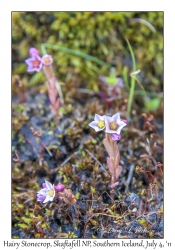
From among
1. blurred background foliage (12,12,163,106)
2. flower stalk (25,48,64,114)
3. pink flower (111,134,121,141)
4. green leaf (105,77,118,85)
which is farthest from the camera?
blurred background foliage (12,12,163,106)

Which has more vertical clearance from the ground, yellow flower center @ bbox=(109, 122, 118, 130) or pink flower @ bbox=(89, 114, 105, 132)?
pink flower @ bbox=(89, 114, 105, 132)

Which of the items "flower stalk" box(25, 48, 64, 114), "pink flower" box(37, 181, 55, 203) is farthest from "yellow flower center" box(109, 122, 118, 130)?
"flower stalk" box(25, 48, 64, 114)

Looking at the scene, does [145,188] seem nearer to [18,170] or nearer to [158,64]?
[18,170]

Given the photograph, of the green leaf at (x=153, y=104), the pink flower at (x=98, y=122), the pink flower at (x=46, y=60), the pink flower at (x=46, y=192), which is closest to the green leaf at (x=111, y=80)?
the green leaf at (x=153, y=104)

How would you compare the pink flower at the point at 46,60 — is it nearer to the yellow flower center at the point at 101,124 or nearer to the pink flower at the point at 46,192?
the yellow flower center at the point at 101,124

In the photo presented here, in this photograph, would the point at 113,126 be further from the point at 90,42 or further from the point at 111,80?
the point at 90,42

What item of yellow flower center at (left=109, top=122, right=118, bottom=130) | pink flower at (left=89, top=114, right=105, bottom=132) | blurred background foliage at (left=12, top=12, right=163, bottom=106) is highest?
blurred background foliage at (left=12, top=12, right=163, bottom=106)

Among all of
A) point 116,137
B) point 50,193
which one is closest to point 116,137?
point 116,137

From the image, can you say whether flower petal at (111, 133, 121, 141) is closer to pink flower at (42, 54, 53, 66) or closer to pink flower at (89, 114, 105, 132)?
pink flower at (89, 114, 105, 132)

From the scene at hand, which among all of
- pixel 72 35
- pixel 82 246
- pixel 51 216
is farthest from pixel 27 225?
pixel 72 35
